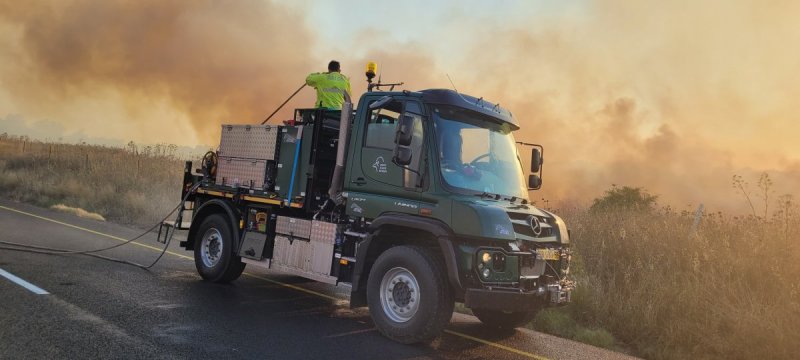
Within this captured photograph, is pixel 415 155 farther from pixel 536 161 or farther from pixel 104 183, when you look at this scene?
pixel 104 183

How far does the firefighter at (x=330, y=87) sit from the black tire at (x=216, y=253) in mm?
2445

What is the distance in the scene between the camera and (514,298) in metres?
5.33

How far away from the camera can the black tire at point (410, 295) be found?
→ 534 centimetres

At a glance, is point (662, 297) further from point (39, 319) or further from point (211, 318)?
point (39, 319)

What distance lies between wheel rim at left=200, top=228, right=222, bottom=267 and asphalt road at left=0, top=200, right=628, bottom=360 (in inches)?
13.4

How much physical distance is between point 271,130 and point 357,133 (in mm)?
1797

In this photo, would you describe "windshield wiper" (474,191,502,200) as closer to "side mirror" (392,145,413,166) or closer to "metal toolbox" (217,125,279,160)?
"side mirror" (392,145,413,166)

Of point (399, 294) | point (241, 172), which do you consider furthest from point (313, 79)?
point (399, 294)

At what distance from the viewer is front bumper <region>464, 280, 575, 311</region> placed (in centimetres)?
520

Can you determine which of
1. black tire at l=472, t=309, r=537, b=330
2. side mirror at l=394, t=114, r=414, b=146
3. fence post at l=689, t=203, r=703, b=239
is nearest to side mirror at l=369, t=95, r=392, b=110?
side mirror at l=394, t=114, r=414, b=146

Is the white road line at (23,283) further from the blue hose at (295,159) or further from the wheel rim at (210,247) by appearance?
the blue hose at (295,159)

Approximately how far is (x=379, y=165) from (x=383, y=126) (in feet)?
1.55

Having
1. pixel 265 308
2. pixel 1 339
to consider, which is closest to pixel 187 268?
pixel 265 308

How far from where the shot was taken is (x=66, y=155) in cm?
3102
